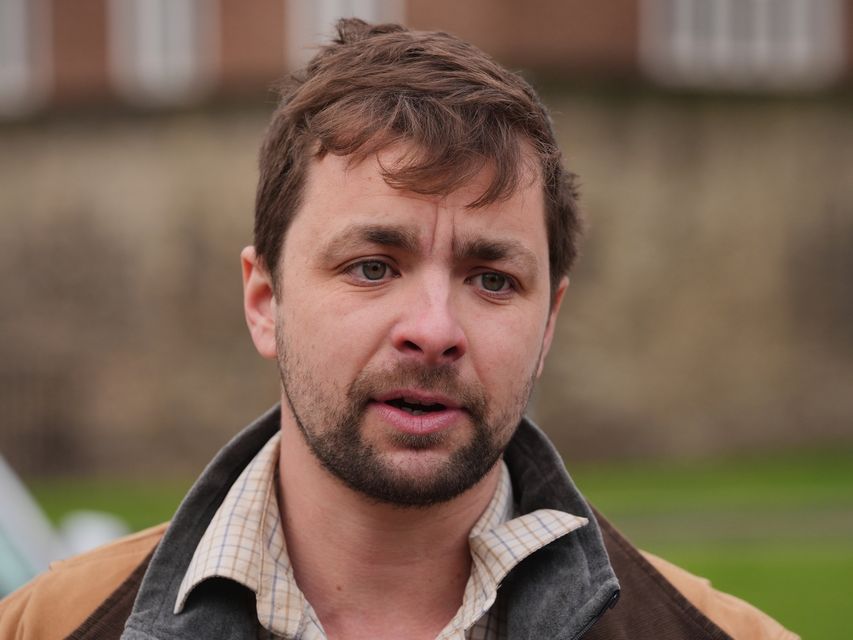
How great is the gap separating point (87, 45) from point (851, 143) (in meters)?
11.8

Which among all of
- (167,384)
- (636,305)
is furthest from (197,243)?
(636,305)

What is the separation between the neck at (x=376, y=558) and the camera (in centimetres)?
294

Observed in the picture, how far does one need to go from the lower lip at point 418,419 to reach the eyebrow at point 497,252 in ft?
1.13

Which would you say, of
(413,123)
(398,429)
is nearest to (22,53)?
(413,123)

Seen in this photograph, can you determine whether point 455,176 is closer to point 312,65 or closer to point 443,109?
point 443,109

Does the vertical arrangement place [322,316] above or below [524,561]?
above

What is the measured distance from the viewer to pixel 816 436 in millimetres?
19016

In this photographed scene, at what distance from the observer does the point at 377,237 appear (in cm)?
287

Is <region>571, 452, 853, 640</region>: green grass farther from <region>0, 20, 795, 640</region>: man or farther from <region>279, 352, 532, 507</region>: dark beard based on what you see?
<region>279, 352, 532, 507</region>: dark beard

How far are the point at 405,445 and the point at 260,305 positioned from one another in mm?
600

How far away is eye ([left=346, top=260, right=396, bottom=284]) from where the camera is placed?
2.88 metres

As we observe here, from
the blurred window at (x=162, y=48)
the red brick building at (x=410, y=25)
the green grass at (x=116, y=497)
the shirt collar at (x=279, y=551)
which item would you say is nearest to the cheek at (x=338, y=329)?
the shirt collar at (x=279, y=551)

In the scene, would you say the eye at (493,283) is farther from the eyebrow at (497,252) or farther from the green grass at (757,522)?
the green grass at (757,522)

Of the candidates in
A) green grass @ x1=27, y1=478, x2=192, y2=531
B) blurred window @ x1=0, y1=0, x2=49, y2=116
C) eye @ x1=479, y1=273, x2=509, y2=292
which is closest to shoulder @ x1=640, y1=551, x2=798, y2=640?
eye @ x1=479, y1=273, x2=509, y2=292
